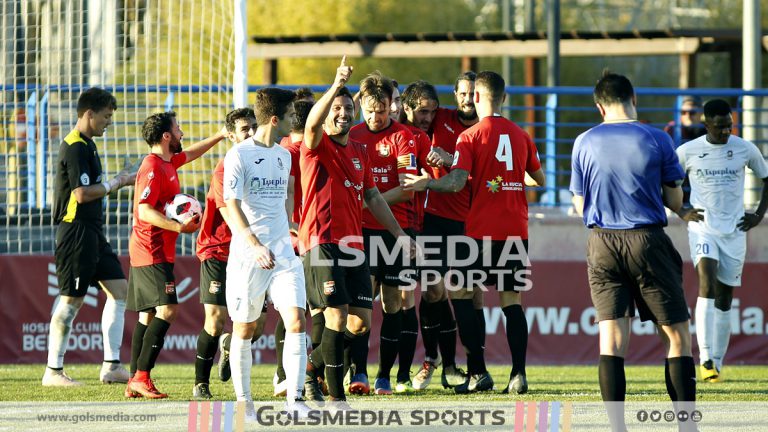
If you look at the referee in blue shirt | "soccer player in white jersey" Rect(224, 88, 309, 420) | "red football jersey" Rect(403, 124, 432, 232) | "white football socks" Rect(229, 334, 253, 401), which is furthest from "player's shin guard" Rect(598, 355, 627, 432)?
"red football jersey" Rect(403, 124, 432, 232)

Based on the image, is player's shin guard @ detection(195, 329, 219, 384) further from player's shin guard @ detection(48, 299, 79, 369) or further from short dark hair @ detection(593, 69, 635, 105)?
short dark hair @ detection(593, 69, 635, 105)

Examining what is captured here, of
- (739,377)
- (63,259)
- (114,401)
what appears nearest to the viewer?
(114,401)

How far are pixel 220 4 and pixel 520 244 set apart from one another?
→ 5.43m

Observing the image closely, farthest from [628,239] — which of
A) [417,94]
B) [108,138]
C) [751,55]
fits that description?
[751,55]

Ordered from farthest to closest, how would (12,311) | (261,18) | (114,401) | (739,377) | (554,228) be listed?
(261,18), (554,228), (12,311), (739,377), (114,401)

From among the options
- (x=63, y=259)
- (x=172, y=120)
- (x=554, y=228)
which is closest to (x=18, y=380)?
(x=63, y=259)

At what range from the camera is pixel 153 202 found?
955 cm

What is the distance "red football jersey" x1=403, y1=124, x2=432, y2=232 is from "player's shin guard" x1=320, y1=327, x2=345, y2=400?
1.82 m

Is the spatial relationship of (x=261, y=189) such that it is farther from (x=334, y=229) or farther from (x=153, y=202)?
(x=153, y=202)

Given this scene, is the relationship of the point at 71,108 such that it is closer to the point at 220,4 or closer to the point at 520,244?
the point at 220,4

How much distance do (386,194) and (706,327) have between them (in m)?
3.53

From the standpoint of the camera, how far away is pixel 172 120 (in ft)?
31.9

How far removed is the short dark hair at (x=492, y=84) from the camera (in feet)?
31.1

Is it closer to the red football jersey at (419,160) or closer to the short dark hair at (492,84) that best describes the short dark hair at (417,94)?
the red football jersey at (419,160)
